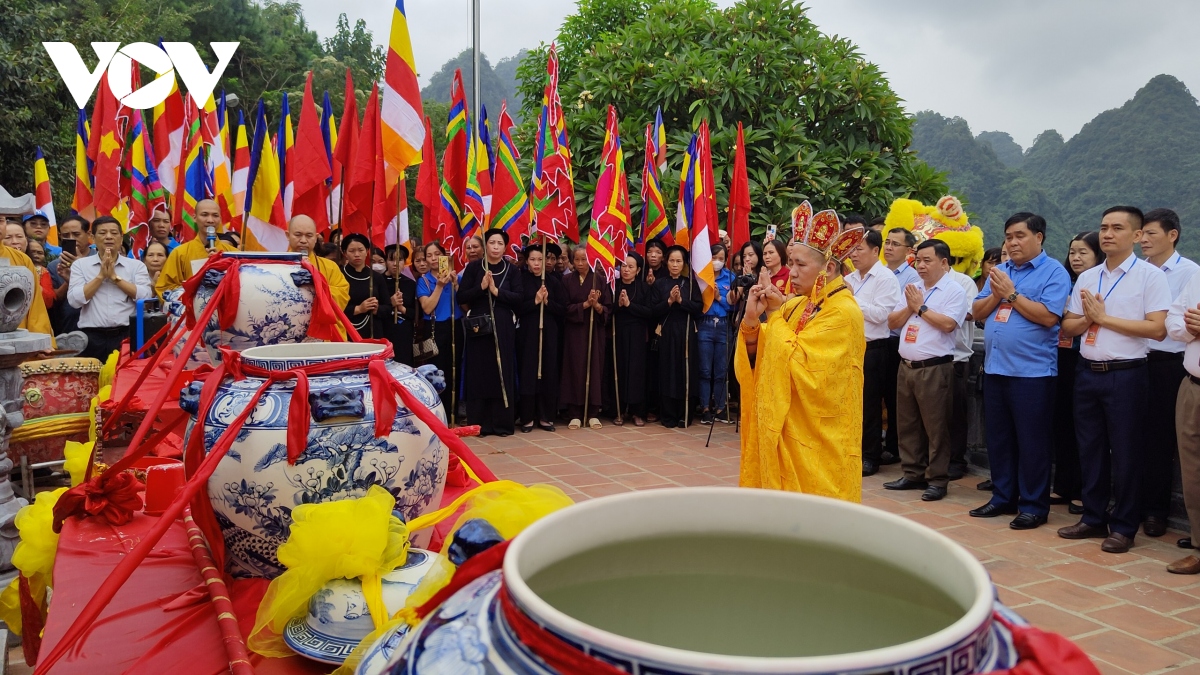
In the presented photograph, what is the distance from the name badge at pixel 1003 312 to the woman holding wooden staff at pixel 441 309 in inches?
178

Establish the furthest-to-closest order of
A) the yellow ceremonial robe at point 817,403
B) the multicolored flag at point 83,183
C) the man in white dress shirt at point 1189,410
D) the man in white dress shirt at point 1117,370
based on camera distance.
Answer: the multicolored flag at point 83,183
the man in white dress shirt at point 1117,370
the man in white dress shirt at point 1189,410
the yellow ceremonial robe at point 817,403

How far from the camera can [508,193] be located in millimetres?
7406

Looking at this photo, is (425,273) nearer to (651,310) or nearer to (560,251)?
(560,251)

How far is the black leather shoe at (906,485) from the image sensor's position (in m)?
5.83

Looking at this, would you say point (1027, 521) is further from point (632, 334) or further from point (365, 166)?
point (365, 166)

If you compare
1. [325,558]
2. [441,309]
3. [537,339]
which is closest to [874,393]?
[537,339]

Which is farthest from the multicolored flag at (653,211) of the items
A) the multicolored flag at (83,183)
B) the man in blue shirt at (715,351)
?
the multicolored flag at (83,183)

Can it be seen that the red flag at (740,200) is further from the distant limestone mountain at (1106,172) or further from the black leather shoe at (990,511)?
the distant limestone mountain at (1106,172)

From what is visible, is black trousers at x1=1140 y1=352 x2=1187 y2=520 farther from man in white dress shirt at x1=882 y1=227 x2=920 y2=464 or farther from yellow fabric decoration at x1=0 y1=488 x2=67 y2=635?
yellow fabric decoration at x1=0 y1=488 x2=67 y2=635

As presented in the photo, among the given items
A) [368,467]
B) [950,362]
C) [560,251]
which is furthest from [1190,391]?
[560,251]

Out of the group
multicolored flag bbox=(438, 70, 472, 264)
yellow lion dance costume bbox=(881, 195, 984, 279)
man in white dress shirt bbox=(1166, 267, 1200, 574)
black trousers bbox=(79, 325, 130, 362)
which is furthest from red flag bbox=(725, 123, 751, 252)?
black trousers bbox=(79, 325, 130, 362)

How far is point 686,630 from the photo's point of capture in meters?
0.75

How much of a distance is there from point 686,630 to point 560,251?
301 inches

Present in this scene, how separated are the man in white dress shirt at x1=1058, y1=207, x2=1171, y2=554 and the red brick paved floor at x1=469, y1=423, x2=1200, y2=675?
20 centimetres
